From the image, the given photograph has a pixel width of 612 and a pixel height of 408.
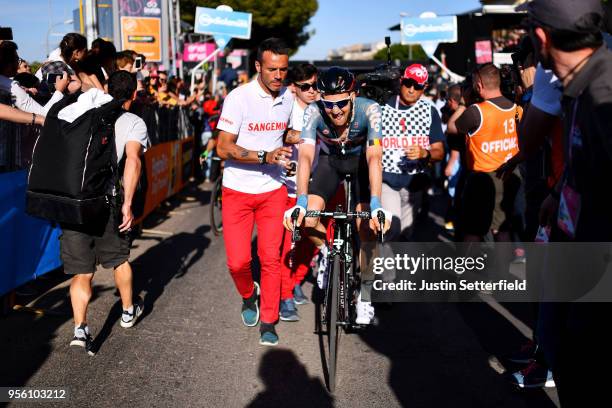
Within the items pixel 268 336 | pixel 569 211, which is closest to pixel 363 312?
pixel 268 336

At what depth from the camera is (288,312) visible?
19.8 feet

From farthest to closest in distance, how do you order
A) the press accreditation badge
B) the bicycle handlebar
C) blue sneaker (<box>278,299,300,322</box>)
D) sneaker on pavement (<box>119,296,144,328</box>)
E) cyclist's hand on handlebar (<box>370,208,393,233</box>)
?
blue sneaker (<box>278,299,300,322</box>) < sneaker on pavement (<box>119,296,144,328</box>) < the bicycle handlebar < cyclist's hand on handlebar (<box>370,208,393,233</box>) < the press accreditation badge

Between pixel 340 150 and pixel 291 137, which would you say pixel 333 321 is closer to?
pixel 340 150

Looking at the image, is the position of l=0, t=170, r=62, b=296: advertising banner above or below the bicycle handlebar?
below

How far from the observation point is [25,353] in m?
5.07

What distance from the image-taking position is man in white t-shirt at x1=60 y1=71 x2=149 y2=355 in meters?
5.06

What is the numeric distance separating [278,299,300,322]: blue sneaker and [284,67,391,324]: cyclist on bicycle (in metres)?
0.66

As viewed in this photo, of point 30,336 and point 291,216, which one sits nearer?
point 291,216

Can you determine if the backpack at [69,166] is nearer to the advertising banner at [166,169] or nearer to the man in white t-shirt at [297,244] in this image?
the man in white t-shirt at [297,244]

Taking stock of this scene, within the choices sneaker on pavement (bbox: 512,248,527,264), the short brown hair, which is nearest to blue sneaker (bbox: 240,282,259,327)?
the short brown hair

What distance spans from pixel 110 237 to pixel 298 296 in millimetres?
2125

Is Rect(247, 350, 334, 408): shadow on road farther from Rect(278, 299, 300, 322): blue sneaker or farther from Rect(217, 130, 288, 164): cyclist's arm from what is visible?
Rect(217, 130, 288, 164): cyclist's arm

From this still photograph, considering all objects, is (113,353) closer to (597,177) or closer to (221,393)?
(221,393)

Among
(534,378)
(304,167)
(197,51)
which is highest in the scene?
(197,51)
